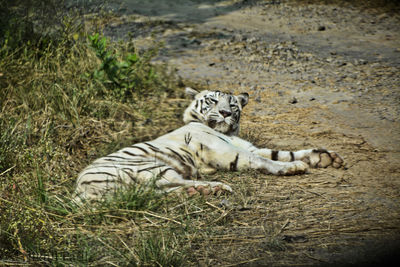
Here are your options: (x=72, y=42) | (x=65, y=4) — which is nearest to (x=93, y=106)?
(x=72, y=42)

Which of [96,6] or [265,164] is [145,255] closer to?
[265,164]

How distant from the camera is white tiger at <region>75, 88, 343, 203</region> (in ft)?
11.9

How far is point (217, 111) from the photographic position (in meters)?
4.77

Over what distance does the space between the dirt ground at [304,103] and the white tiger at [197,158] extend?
6.2 inches

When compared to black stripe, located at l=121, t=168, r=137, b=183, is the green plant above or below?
above

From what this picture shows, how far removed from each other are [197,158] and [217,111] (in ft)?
2.12

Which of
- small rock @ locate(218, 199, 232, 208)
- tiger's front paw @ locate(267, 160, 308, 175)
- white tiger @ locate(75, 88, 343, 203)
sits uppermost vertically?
white tiger @ locate(75, 88, 343, 203)

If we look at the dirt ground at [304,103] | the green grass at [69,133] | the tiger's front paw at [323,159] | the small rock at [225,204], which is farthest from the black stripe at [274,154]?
the green grass at [69,133]

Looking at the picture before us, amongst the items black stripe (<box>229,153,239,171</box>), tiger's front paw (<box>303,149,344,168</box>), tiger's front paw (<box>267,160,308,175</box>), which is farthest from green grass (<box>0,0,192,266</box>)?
tiger's front paw (<box>303,149,344,168</box>)

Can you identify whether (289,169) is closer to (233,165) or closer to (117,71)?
(233,165)

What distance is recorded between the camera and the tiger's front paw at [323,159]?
4.31 m

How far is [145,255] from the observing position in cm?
268

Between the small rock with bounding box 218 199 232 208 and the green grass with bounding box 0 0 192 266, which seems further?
the small rock with bounding box 218 199 232 208

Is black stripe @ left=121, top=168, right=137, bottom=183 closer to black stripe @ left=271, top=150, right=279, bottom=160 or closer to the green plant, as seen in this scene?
black stripe @ left=271, top=150, right=279, bottom=160
